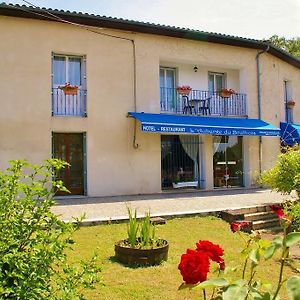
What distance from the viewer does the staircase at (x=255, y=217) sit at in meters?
13.0

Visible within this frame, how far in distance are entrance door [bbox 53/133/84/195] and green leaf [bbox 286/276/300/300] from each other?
17.6 m

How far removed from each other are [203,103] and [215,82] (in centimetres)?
230

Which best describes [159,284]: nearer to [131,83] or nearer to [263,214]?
[263,214]

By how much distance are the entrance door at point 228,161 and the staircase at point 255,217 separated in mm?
9452

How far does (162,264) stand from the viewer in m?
8.21

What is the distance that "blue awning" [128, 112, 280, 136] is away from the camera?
1917 cm

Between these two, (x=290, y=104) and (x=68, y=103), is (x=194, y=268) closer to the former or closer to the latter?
(x=68, y=103)

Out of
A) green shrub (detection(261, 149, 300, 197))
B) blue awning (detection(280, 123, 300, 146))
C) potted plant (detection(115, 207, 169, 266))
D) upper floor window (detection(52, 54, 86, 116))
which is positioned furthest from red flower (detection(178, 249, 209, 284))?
blue awning (detection(280, 123, 300, 146))

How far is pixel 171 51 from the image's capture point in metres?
21.7

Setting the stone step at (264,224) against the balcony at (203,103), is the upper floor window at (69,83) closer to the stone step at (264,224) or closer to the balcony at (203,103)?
the balcony at (203,103)

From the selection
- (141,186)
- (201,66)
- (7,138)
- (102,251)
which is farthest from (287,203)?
(201,66)

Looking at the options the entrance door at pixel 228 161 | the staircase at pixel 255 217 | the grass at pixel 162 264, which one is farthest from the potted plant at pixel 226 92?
the grass at pixel 162 264

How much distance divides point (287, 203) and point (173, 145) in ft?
41.8

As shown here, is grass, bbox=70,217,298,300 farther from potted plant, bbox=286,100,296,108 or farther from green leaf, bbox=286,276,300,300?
potted plant, bbox=286,100,296,108
